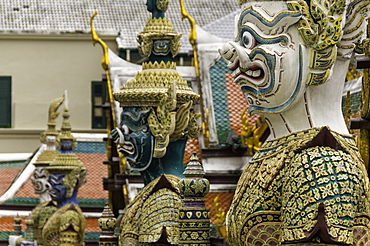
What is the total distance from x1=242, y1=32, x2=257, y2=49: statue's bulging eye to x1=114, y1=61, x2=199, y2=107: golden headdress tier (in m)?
3.27

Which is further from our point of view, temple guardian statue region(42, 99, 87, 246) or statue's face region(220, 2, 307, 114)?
temple guardian statue region(42, 99, 87, 246)

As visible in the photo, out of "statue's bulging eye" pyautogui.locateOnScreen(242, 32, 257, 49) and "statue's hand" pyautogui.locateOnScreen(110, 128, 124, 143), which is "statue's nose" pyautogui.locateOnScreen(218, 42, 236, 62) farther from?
"statue's hand" pyautogui.locateOnScreen(110, 128, 124, 143)

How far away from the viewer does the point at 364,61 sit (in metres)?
10.6

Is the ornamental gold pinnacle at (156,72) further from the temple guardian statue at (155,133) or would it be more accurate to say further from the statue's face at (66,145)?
the statue's face at (66,145)

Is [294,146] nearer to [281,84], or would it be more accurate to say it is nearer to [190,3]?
[281,84]

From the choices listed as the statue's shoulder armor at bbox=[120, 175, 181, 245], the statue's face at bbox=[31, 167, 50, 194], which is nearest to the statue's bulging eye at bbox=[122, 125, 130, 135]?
the statue's shoulder armor at bbox=[120, 175, 181, 245]

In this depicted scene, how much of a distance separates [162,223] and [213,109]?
27.2 ft

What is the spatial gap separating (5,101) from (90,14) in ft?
10.3

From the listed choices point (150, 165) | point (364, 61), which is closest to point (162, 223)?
point (150, 165)

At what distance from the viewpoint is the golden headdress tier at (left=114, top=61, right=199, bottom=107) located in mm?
11609

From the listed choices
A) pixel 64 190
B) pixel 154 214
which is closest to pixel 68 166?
pixel 64 190

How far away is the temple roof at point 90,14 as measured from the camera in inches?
1216

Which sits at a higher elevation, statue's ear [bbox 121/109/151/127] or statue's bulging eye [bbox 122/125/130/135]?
statue's ear [bbox 121/109/151/127]

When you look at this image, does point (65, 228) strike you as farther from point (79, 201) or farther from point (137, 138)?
point (137, 138)
